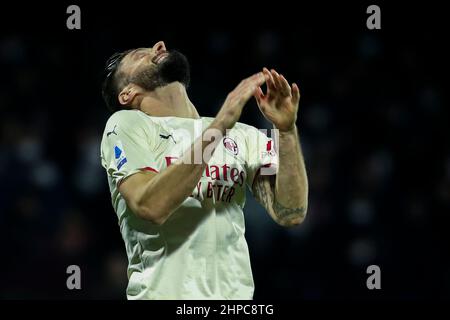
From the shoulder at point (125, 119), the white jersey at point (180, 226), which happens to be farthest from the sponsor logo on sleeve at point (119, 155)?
the shoulder at point (125, 119)

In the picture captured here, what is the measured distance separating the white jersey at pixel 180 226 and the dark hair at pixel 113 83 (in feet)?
1.30

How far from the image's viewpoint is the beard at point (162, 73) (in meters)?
3.76

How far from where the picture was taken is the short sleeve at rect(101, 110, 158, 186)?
327 centimetres

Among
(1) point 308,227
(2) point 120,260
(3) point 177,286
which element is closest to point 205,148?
(3) point 177,286

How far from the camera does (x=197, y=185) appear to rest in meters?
3.38

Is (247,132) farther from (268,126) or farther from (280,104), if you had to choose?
(268,126)

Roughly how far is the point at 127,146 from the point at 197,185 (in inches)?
13.4

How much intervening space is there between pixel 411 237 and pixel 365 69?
6.84 feet

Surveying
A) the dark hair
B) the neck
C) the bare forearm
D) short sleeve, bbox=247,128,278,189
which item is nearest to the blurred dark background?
the dark hair

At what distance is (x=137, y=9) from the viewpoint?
788 centimetres

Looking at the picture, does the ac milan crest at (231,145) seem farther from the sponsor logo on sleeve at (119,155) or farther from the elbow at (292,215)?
the sponsor logo on sleeve at (119,155)

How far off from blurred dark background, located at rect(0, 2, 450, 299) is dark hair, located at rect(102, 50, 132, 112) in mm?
2702

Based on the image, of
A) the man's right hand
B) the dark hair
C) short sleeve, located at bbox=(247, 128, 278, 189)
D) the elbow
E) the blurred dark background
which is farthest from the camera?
the blurred dark background

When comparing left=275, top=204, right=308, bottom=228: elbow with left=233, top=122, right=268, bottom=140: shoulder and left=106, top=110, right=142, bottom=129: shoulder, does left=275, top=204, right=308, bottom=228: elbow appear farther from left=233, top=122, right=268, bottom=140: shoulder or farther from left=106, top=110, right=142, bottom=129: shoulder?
left=106, top=110, right=142, bottom=129: shoulder
